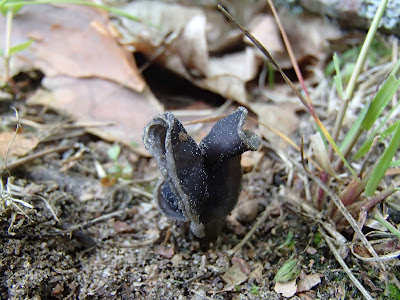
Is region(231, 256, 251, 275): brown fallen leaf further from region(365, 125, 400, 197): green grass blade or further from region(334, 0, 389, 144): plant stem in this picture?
region(334, 0, 389, 144): plant stem

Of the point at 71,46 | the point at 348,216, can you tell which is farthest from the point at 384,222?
the point at 71,46

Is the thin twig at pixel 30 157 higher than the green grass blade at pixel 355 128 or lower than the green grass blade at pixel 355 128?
lower

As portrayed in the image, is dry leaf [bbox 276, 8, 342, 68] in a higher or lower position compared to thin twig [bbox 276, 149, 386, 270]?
higher

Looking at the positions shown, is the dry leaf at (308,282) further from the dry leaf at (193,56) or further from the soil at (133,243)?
the dry leaf at (193,56)

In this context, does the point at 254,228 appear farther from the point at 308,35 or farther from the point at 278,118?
the point at 308,35

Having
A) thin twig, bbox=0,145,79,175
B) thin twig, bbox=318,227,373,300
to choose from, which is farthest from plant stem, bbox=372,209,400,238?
thin twig, bbox=0,145,79,175

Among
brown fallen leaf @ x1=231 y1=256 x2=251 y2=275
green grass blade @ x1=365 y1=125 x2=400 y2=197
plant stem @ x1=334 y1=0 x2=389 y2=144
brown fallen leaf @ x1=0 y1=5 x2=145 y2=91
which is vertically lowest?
brown fallen leaf @ x1=231 y1=256 x2=251 y2=275

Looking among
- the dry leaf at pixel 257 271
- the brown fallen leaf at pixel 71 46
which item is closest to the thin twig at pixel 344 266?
the dry leaf at pixel 257 271
